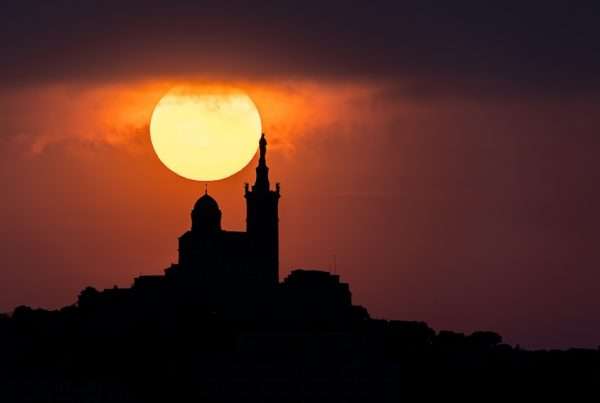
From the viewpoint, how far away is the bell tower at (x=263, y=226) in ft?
515

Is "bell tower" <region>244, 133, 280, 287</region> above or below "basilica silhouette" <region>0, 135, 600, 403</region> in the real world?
above

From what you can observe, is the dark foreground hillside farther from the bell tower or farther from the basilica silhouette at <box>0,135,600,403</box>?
the bell tower

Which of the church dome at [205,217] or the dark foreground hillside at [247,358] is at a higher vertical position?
the church dome at [205,217]

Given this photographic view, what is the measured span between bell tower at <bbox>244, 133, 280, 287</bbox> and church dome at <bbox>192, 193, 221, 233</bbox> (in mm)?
3223

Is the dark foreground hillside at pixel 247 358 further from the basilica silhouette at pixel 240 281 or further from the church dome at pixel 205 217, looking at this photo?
the church dome at pixel 205 217

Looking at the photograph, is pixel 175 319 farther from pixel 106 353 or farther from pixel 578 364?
pixel 578 364

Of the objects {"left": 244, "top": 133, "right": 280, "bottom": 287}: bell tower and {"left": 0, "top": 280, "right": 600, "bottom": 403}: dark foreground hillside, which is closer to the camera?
{"left": 0, "top": 280, "right": 600, "bottom": 403}: dark foreground hillside

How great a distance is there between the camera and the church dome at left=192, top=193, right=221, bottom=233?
156 m

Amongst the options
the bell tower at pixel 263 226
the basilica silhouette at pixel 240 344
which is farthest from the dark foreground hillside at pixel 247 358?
the bell tower at pixel 263 226

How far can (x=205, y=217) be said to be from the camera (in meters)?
156

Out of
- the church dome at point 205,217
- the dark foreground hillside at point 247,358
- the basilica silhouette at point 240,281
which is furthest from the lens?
the church dome at point 205,217

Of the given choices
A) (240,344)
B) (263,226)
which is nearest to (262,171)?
(263,226)

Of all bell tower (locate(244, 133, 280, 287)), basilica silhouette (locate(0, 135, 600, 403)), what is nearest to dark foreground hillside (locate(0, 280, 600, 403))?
basilica silhouette (locate(0, 135, 600, 403))

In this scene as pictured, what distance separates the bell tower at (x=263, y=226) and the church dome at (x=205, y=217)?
3223 millimetres
